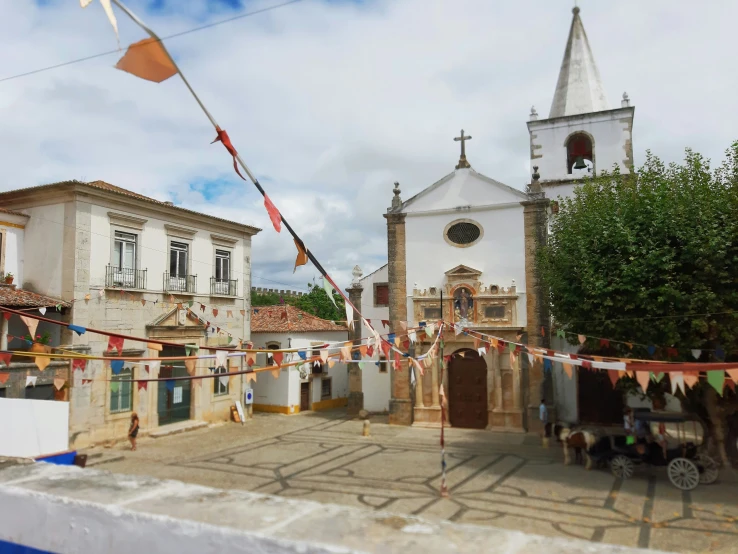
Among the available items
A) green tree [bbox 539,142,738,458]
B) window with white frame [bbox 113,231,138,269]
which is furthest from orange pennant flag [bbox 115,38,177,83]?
window with white frame [bbox 113,231,138,269]

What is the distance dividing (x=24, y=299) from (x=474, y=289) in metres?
15.0

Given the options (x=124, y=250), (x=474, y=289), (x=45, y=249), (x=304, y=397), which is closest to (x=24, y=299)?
(x=45, y=249)

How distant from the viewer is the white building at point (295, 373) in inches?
976

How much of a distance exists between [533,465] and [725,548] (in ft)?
20.9

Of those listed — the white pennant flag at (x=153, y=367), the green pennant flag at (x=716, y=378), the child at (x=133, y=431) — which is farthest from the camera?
the child at (x=133, y=431)

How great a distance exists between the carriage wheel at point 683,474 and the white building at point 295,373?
13673 millimetres

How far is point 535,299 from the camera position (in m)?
20.6

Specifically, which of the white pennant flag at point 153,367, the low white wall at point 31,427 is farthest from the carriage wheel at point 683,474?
the low white wall at point 31,427

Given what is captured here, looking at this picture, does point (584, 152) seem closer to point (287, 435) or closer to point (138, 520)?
point (287, 435)

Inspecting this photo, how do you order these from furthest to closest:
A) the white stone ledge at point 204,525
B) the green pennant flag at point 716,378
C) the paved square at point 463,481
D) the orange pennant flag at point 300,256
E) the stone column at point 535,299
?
A: the stone column at point 535,299
the paved square at point 463,481
the green pennant flag at point 716,378
the orange pennant flag at point 300,256
the white stone ledge at point 204,525

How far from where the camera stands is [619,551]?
1.91 meters

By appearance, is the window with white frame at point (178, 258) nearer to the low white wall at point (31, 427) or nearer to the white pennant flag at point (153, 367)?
the white pennant flag at point (153, 367)

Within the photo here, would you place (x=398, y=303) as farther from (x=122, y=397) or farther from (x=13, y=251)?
(x=13, y=251)

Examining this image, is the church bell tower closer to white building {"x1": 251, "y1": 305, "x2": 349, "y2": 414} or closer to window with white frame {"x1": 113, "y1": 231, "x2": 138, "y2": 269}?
white building {"x1": 251, "y1": 305, "x2": 349, "y2": 414}
